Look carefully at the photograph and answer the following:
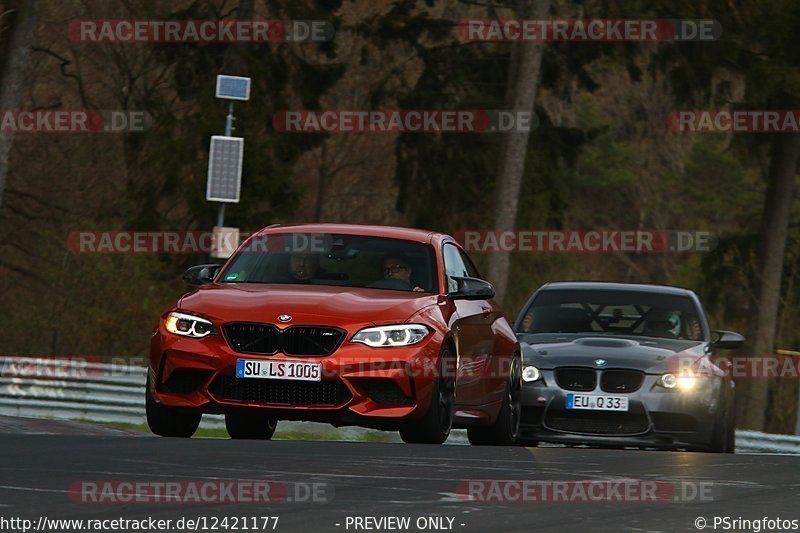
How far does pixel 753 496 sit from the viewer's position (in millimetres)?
9766

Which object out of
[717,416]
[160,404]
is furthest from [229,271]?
[717,416]

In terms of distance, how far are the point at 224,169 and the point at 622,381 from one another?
11.0 metres

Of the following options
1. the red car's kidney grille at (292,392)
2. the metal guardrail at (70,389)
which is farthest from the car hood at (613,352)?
the metal guardrail at (70,389)

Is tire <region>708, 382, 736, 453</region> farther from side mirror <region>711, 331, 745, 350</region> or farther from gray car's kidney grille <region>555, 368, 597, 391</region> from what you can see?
gray car's kidney grille <region>555, 368, 597, 391</region>

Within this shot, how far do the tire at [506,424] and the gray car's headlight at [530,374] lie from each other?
89 centimetres

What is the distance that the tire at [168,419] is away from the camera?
40.7ft

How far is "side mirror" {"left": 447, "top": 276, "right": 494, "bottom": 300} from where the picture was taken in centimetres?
1312

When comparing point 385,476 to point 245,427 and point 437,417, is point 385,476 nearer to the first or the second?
point 437,417

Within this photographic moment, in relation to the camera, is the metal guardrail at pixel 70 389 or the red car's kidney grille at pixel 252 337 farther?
the metal guardrail at pixel 70 389

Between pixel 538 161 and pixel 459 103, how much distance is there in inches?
92.8

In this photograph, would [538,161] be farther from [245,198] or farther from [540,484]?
[540,484]

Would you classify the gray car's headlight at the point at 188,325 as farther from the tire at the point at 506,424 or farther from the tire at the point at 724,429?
the tire at the point at 724,429

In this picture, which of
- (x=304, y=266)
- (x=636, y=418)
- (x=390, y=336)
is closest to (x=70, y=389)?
(x=636, y=418)

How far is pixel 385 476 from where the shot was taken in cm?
984
